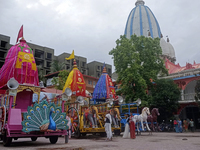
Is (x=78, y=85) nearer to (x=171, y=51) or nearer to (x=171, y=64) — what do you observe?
(x=171, y=64)

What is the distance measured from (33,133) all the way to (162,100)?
1706cm

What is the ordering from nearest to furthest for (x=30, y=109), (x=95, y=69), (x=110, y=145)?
(x=30, y=109) → (x=110, y=145) → (x=95, y=69)

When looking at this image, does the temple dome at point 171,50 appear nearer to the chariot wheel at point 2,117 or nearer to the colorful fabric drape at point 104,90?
the colorful fabric drape at point 104,90

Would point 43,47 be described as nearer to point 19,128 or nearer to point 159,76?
point 159,76

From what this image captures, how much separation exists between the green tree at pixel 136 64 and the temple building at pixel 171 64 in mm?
2759

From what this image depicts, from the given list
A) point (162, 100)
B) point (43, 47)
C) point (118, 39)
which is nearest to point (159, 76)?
point (162, 100)

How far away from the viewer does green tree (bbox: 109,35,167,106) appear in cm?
2133

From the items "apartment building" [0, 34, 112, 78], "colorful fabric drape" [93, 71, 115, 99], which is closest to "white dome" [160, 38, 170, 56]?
"apartment building" [0, 34, 112, 78]

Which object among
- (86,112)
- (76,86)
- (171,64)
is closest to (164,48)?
(171,64)

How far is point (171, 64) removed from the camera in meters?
31.7

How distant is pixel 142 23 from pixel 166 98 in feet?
71.6

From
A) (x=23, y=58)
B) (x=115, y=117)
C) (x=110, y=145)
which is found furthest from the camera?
(x=115, y=117)

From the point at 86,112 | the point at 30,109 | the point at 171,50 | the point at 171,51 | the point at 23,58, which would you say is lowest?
the point at 86,112

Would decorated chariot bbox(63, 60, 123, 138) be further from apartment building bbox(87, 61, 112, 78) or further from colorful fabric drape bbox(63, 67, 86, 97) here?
apartment building bbox(87, 61, 112, 78)
